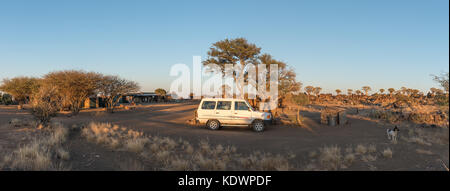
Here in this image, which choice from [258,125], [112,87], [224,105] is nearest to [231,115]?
[224,105]

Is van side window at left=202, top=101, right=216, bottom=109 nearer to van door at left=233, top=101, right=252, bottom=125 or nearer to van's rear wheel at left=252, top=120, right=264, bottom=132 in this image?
van door at left=233, top=101, right=252, bottom=125

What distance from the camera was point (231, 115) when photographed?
14391 millimetres

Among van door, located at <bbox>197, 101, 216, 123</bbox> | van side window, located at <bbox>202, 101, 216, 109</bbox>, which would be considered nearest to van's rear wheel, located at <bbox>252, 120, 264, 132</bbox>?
van door, located at <bbox>197, 101, 216, 123</bbox>

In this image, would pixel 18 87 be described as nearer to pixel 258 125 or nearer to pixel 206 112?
pixel 206 112

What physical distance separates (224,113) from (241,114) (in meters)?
1.04

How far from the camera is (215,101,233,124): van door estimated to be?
14414 millimetres

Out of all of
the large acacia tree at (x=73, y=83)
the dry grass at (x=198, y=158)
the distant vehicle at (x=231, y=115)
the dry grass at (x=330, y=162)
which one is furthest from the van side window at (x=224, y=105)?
the large acacia tree at (x=73, y=83)

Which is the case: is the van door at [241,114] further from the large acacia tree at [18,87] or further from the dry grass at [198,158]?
the large acacia tree at [18,87]
